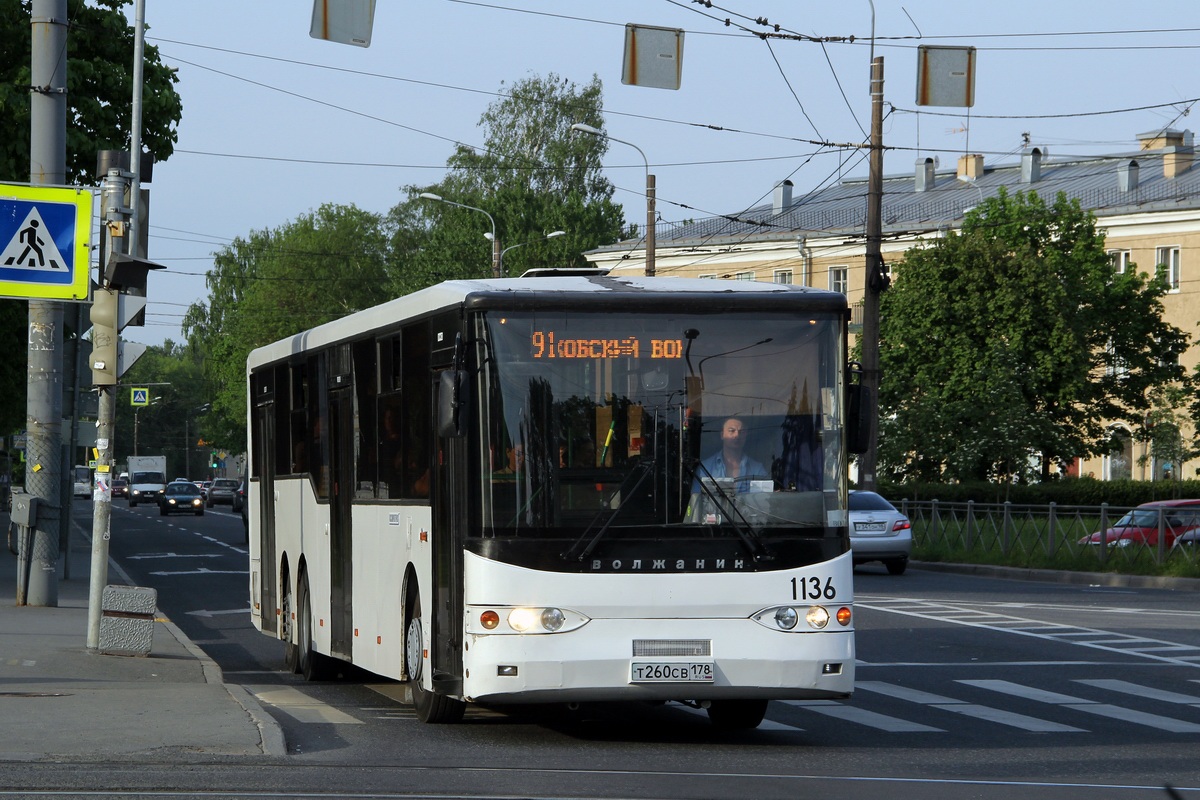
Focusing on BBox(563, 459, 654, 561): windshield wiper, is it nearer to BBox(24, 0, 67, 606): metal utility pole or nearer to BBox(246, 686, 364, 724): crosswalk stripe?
BBox(246, 686, 364, 724): crosswalk stripe

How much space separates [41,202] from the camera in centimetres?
1644

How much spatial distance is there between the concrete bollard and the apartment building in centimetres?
5172

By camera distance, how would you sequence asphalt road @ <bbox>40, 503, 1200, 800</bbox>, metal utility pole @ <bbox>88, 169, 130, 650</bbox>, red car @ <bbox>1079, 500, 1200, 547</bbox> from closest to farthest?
asphalt road @ <bbox>40, 503, 1200, 800</bbox>, metal utility pole @ <bbox>88, 169, 130, 650</bbox>, red car @ <bbox>1079, 500, 1200, 547</bbox>

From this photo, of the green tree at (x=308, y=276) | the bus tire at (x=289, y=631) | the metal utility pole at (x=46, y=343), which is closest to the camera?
the bus tire at (x=289, y=631)

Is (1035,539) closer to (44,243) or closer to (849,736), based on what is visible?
(44,243)

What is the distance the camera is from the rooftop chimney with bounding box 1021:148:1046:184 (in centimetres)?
7906

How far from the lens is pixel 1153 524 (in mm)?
30406

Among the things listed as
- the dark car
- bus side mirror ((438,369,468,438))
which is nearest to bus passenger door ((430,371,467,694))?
bus side mirror ((438,369,468,438))

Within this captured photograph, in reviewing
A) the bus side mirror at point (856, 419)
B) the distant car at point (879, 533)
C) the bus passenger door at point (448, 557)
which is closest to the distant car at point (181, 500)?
the distant car at point (879, 533)

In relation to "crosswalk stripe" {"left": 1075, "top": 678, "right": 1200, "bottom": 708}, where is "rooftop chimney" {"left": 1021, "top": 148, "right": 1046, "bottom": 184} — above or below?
above

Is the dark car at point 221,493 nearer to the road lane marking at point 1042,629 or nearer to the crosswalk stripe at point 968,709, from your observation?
the road lane marking at point 1042,629

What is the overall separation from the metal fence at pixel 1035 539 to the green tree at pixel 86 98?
15.7 meters

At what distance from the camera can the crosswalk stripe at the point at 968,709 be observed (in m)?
12.2

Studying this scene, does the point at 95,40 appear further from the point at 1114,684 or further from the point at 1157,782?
the point at 1157,782
